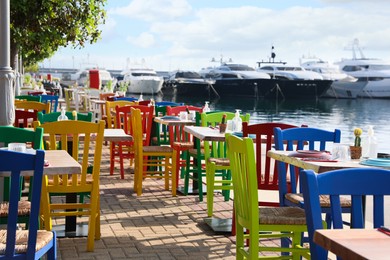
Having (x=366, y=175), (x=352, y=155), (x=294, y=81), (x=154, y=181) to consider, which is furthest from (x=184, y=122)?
(x=294, y=81)

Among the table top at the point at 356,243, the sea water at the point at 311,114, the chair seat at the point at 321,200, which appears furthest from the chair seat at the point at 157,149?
the sea water at the point at 311,114

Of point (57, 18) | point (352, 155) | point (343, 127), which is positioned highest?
point (57, 18)

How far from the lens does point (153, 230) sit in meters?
A: 6.77

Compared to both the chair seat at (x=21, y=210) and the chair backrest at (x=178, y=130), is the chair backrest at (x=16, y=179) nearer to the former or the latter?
the chair seat at (x=21, y=210)

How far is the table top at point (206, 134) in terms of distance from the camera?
7.29m

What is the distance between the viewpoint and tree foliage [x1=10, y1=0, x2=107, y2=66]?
11734 millimetres

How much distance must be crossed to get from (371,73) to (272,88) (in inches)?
581

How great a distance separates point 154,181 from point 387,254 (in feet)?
23.6

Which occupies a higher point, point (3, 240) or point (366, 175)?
point (366, 175)

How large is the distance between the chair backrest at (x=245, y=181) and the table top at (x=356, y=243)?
1.66 meters

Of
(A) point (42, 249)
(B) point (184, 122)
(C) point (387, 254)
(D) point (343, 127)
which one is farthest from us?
(D) point (343, 127)

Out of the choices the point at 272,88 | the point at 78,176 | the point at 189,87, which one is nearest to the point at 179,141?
the point at 78,176

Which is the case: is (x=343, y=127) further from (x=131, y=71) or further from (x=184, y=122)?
(x=131, y=71)

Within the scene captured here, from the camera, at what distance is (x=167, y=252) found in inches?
236
